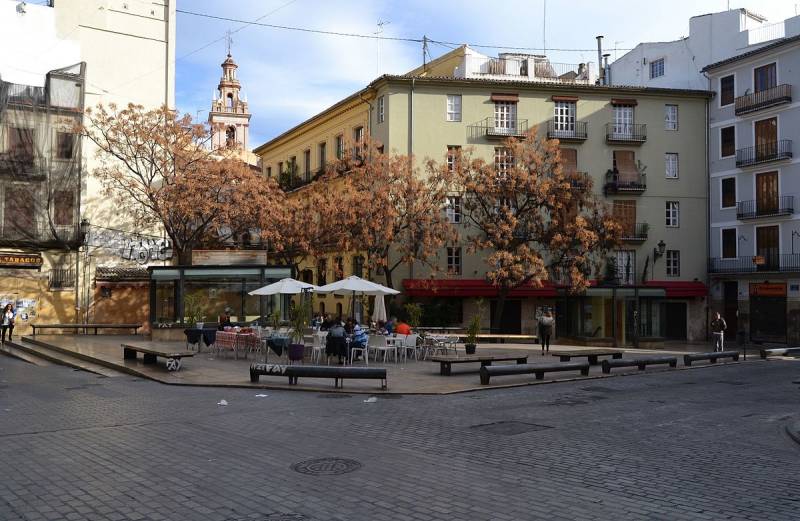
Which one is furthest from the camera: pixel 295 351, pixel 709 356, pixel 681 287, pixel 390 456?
pixel 681 287

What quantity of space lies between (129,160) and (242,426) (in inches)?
972

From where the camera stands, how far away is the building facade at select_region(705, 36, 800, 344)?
38.4 metres

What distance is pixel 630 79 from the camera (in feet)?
158

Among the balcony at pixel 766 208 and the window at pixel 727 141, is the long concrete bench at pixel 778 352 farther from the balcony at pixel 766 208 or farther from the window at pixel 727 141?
the window at pixel 727 141

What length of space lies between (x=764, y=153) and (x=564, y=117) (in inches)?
442

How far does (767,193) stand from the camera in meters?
39.9

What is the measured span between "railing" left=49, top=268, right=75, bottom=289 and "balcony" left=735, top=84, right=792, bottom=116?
37060 millimetres

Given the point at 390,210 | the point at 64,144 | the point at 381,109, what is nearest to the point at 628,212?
the point at 381,109

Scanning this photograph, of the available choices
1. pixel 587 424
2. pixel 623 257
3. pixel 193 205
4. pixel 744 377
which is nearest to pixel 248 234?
pixel 193 205

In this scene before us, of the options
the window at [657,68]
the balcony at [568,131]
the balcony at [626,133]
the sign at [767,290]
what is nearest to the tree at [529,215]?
the balcony at [568,131]

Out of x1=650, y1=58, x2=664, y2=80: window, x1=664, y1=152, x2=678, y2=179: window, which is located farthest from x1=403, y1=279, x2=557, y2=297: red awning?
x1=650, y1=58, x2=664, y2=80: window

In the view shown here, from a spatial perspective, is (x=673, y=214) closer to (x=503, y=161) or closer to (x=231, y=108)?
(x=503, y=161)

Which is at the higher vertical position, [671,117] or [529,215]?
[671,117]

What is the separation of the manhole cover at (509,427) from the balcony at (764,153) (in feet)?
111
